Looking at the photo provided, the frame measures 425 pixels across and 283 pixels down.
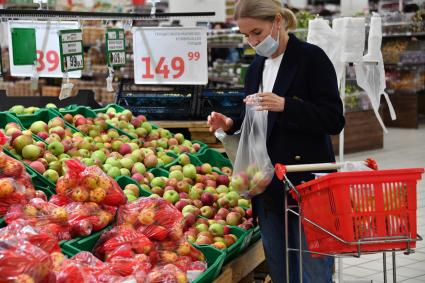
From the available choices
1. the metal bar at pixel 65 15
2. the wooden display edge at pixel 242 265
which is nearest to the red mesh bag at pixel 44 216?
the wooden display edge at pixel 242 265

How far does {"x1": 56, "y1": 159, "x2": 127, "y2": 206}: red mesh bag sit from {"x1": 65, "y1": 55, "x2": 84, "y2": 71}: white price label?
1.46 metres

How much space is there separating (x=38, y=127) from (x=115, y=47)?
1.10 metres

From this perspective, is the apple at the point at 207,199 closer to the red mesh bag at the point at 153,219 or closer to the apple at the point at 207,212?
the apple at the point at 207,212

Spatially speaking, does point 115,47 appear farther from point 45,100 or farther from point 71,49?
point 45,100

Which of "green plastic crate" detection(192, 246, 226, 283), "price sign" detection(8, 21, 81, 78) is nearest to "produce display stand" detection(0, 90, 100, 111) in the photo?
"price sign" detection(8, 21, 81, 78)

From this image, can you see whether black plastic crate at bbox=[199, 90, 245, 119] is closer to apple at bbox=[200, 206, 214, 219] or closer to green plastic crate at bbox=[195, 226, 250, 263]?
apple at bbox=[200, 206, 214, 219]

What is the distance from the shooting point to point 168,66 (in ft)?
17.8

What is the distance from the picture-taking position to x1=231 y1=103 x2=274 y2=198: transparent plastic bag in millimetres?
3102

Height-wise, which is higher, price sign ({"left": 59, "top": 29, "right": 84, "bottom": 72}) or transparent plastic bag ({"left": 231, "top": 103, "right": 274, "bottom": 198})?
price sign ({"left": 59, "top": 29, "right": 84, "bottom": 72})

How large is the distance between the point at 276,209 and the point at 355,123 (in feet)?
23.9

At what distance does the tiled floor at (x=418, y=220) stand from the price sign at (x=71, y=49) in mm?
2273

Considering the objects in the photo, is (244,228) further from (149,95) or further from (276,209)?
(149,95)

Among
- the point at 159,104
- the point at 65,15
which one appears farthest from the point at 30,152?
the point at 159,104

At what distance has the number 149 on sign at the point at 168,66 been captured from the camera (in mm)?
5402
